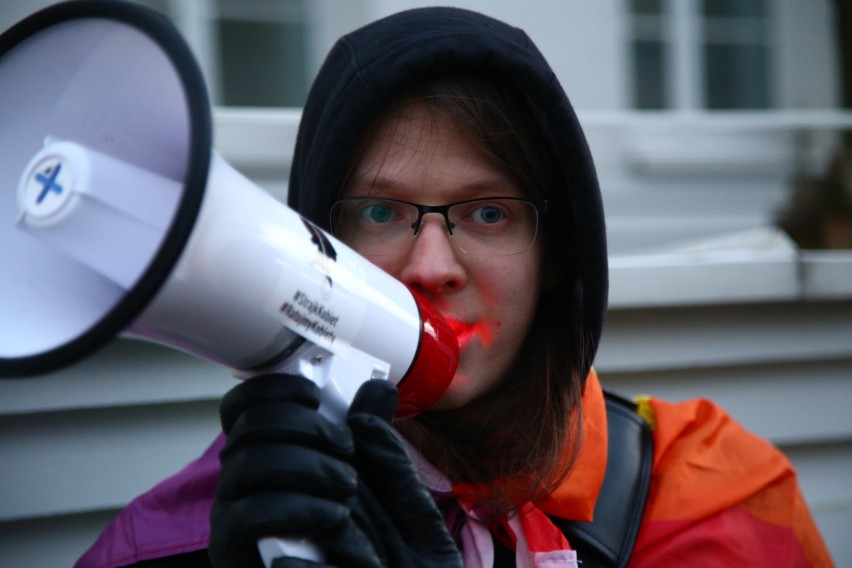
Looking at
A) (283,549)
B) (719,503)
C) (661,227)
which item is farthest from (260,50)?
(283,549)

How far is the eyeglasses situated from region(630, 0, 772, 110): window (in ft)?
10.2

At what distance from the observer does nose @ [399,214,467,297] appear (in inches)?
57.4

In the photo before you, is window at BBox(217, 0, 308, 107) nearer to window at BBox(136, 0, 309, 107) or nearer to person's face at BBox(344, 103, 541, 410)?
window at BBox(136, 0, 309, 107)

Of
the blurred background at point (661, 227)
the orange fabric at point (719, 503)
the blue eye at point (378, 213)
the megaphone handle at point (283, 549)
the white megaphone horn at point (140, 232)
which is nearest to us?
the white megaphone horn at point (140, 232)

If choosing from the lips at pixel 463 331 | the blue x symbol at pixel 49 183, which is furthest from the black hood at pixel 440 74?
the blue x symbol at pixel 49 183

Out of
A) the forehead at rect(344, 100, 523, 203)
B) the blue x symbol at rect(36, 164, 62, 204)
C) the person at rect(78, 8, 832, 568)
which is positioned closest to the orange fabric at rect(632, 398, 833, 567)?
the person at rect(78, 8, 832, 568)

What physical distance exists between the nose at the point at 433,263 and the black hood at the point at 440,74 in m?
0.19

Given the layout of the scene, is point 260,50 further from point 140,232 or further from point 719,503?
point 140,232

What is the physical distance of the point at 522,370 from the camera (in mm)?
1731

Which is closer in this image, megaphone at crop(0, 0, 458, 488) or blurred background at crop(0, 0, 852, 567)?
megaphone at crop(0, 0, 458, 488)

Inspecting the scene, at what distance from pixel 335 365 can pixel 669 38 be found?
12.7 feet

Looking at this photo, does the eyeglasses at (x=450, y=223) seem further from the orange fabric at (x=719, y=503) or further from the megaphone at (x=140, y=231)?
the orange fabric at (x=719, y=503)

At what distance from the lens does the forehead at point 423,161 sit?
5.05 ft

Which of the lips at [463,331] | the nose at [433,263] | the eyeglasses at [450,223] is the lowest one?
the lips at [463,331]
